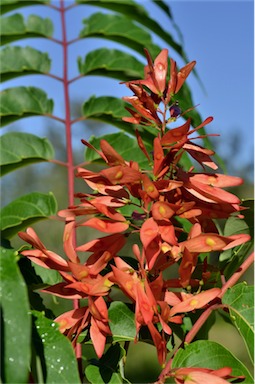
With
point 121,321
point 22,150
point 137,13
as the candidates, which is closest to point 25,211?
point 22,150

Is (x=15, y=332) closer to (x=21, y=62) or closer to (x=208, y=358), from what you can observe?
(x=208, y=358)

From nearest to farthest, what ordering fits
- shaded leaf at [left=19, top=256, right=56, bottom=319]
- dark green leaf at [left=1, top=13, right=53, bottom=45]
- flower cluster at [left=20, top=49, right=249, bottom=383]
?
flower cluster at [left=20, top=49, right=249, bottom=383] → shaded leaf at [left=19, top=256, right=56, bottom=319] → dark green leaf at [left=1, top=13, right=53, bottom=45]

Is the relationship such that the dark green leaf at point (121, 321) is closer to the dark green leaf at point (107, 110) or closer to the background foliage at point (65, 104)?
the background foliage at point (65, 104)

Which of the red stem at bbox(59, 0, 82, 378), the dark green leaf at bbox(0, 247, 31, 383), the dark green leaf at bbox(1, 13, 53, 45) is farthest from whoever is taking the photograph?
the dark green leaf at bbox(1, 13, 53, 45)

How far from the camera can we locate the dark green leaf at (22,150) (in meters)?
0.79

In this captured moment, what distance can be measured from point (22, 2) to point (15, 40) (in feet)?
0.18

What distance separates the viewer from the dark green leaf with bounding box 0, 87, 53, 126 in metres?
0.83

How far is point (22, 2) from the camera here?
0.89 metres

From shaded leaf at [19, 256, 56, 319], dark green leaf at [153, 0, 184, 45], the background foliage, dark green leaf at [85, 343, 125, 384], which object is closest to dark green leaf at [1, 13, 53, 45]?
the background foliage

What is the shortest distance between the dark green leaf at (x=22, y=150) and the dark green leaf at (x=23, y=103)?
0.03m

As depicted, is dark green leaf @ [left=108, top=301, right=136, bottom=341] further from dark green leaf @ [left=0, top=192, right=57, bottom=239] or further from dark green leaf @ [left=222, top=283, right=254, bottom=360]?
dark green leaf @ [left=0, top=192, right=57, bottom=239]

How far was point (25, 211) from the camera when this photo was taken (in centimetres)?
71

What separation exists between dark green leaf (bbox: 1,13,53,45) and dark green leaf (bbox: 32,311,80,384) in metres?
0.59

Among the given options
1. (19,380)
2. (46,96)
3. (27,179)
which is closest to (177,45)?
(46,96)
